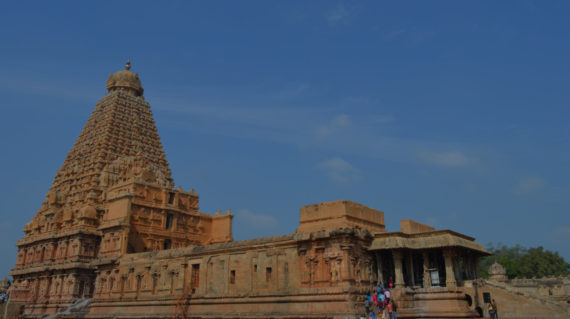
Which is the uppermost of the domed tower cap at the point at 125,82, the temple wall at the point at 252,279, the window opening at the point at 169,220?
the domed tower cap at the point at 125,82

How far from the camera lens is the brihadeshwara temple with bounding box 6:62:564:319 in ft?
90.0

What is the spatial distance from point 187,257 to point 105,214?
18532mm

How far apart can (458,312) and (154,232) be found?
3071 centimetres

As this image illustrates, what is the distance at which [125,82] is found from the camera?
68.6m

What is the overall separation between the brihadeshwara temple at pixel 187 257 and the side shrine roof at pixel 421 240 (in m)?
0.06

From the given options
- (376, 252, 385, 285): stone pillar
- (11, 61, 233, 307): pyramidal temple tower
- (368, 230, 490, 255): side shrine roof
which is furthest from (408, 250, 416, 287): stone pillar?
(11, 61, 233, 307): pyramidal temple tower

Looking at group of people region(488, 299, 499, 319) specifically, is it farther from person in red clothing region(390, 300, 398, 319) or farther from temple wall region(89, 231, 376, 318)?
temple wall region(89, 231, 376, 318)

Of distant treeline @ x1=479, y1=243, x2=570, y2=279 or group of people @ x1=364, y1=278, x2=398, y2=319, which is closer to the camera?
group of people @ x1=364, y1=278, x2=398, y2=319

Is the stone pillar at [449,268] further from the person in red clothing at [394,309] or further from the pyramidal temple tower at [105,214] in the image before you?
the pyramidal temple tower at [105,214]

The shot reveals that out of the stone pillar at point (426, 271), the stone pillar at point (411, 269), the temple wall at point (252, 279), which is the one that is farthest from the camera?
the stone pillar at point (411, 269)

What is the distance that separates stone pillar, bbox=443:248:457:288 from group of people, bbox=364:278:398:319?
3.39m

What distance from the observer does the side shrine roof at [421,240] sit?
27406 mm

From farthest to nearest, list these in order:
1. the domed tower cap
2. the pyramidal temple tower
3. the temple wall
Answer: the domed tower cap
the pyramidal temple tower
the temple wall

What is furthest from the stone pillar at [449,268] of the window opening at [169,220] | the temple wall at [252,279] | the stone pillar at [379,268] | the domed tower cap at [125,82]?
the domed tower cap at [125,82]
